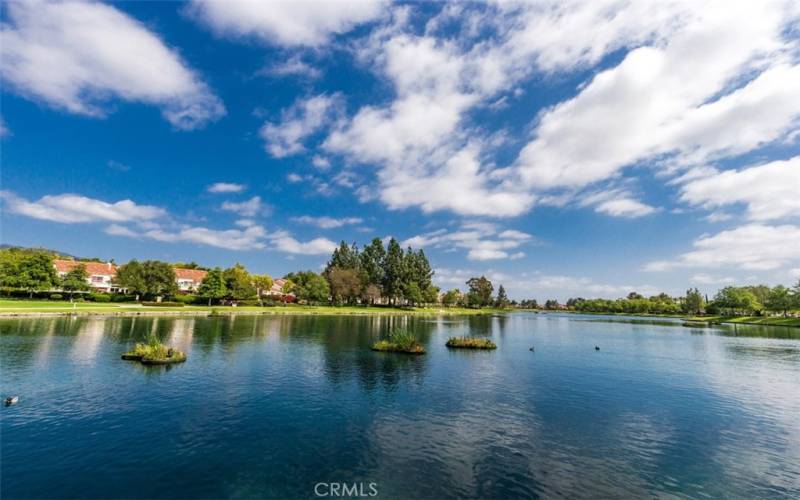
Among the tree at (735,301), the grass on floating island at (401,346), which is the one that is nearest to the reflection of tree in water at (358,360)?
the grass on floating island at (401,346)

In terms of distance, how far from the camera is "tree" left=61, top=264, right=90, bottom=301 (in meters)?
106

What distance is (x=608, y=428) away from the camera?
25.1m

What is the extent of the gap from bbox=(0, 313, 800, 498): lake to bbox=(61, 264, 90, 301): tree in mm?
75002

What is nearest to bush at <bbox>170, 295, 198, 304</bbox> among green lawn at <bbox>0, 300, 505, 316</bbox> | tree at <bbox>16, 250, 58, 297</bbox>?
green lawn at <bbox>0, 300, 505, 316</bbox>

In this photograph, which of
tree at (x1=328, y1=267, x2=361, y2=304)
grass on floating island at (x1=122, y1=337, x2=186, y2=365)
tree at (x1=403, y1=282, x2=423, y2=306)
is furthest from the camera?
tree at (x1=403, y1=282, x2=423, y2=306)

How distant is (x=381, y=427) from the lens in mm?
23656

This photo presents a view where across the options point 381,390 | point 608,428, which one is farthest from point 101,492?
point 608,428

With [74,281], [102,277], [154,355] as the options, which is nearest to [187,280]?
[102,277]

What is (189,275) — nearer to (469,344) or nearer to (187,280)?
(187,280)

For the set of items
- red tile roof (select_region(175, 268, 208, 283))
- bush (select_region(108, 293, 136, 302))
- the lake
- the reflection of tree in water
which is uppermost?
red tile roof (select_region(175, 268, 208, 283))

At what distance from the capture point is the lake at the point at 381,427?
674 inches

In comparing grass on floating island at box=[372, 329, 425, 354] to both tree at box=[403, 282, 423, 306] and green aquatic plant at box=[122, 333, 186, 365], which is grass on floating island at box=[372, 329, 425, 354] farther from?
tree at box=[403, 282, 423, 306]

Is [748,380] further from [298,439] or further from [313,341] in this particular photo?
[313,341]

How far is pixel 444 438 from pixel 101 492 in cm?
1653
